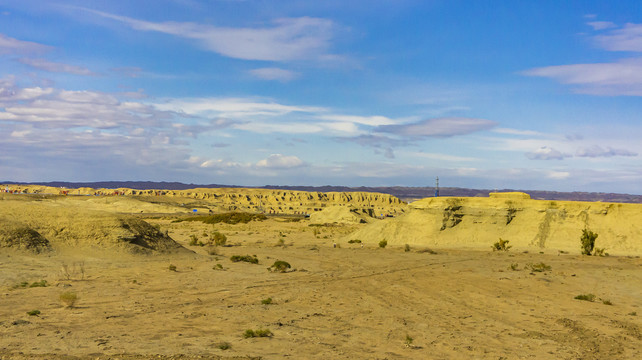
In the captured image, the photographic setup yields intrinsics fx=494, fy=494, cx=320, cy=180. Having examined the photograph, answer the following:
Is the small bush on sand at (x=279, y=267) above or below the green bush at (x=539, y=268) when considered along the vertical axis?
above

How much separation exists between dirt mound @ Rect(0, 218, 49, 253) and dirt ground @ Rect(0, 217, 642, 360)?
24.5 inches

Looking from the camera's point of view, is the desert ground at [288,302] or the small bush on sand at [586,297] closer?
the desert ground at [288,302]

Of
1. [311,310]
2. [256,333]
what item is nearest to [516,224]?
[311,310]

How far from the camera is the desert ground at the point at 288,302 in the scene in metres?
11.6

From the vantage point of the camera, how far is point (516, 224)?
39.5 metres

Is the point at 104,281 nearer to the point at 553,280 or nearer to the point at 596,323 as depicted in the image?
the point at 596,323

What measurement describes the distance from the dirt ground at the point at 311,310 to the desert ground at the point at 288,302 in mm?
59

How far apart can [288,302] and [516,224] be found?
2842 centimetres

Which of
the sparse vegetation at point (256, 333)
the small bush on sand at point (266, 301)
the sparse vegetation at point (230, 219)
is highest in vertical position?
the sparse vegetation at point (256, 333)

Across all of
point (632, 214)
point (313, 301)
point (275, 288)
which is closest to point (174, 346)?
point (313, 301)

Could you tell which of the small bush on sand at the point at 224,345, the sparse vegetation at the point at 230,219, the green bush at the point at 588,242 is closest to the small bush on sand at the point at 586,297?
the small bush on sand at the point at 224,345

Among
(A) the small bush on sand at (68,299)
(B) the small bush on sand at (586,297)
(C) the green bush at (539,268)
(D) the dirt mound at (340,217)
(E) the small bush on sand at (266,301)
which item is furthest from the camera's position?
(D) the dirt mound at (340,217)

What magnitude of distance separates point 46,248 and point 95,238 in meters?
2.39

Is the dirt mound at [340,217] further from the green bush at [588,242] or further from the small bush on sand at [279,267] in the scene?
the small bush on sand at [279,267]
